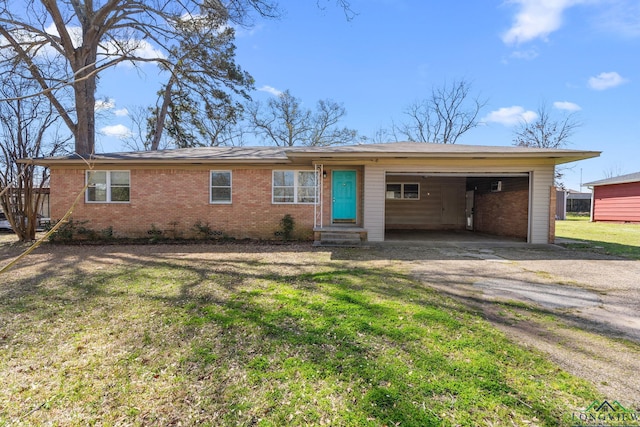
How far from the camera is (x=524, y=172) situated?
10523 millimetres

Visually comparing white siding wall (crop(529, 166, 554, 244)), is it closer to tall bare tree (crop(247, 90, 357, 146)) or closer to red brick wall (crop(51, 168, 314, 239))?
red brick wall (crop(51, 168, 314, 239))

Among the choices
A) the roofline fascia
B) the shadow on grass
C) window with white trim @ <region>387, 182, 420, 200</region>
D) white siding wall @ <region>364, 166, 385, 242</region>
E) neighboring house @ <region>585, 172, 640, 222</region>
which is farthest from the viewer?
neighboring house @ <region>585, 172, 640, 222</region>

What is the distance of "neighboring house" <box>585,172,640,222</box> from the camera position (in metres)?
19.2

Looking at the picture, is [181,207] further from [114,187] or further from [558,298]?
[558,298]

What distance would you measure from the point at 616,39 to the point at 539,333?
52.3 ft

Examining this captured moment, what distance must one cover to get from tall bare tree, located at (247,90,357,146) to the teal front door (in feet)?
62.4

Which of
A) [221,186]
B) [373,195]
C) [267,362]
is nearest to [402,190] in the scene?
[373,195]

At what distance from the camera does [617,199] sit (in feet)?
67.4

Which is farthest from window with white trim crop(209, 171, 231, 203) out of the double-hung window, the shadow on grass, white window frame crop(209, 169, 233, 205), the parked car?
the parked car

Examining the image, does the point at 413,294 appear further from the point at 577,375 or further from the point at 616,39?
the point at 616,39

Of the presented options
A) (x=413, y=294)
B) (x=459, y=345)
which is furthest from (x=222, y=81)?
(x=459, y=345)

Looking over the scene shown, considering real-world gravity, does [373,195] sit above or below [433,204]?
above

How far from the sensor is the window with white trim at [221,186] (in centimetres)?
1138

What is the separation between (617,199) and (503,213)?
14.3m
